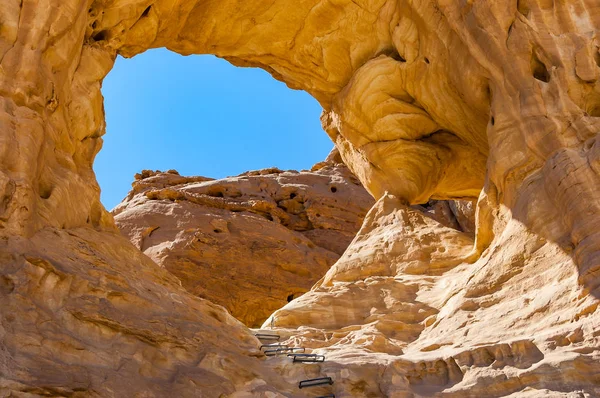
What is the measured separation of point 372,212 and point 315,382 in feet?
26.6

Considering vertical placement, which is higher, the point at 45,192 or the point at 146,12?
the point at 146,12

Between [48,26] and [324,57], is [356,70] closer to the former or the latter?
[324,57]

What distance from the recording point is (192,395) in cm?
621

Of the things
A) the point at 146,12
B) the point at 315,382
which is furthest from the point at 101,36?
the point at 315,382

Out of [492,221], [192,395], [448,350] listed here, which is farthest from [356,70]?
[192,395]

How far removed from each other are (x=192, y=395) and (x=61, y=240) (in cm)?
298

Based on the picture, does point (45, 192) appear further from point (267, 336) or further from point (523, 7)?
point (523, 7)

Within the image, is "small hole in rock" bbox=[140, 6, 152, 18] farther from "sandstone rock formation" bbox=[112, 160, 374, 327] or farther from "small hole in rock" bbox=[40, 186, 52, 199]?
"sandstone rock formation" bbox=[112, 160, 374, 327]

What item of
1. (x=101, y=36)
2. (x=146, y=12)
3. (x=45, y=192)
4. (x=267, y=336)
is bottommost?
(x=267, y=336)

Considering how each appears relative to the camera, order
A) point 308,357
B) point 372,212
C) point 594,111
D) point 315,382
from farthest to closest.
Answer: point 372,212, point 594,111, point 308,357, point 315,382

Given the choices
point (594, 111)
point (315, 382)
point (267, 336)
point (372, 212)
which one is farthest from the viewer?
point (372, 212)

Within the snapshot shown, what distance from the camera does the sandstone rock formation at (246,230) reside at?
76.4 feet

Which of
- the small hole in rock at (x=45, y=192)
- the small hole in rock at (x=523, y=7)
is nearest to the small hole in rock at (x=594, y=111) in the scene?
the small hole in rock at (x=523, y=7)

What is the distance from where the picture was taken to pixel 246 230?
25906 mm
